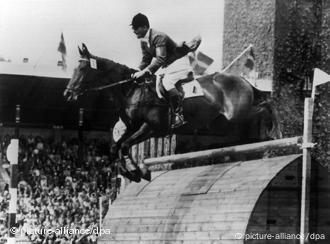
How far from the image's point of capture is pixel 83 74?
14.9 meters

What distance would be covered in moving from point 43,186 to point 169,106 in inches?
113

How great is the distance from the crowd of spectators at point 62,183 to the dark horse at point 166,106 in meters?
0.69

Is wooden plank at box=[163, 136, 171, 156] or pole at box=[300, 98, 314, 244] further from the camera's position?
wooden plank at box=[163, 136, 171, 156]

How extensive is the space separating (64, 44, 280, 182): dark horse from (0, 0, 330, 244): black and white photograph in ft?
0.06

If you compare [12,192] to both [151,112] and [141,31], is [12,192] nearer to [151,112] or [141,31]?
[151,112]

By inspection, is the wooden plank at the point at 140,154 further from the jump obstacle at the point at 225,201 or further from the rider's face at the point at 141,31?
the rider's face at the point at 141,31

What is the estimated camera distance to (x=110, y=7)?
15.0m

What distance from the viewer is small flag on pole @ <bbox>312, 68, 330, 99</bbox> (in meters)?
13.9

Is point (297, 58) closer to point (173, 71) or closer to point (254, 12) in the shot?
point (254, 12)

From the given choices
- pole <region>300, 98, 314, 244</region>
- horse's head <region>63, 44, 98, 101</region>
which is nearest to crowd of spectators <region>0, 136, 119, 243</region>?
horse's head <region>63, 44, 98, 101</region>

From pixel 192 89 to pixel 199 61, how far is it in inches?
22.8

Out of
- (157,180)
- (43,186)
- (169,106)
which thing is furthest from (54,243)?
(169,106)

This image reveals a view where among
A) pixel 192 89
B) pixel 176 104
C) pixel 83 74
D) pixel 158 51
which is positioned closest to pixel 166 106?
pixel 176 104

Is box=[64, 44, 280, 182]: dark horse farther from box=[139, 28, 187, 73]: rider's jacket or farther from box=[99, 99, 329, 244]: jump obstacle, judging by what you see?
box=[99, 99, 329, 244]: jump obstacle
